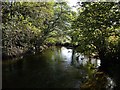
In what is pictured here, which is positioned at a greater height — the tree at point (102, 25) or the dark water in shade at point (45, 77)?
the tree at point (102, 25)

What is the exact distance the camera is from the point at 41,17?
35.7 m

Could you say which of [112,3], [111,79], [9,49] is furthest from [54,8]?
[111,79]

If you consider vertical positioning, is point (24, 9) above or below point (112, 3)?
above

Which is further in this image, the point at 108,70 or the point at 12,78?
the point at 108,70

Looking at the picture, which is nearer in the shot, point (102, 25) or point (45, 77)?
point (45, 77)

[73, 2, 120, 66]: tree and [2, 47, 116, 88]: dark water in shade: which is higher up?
[73, 2, 120, 66]: tree

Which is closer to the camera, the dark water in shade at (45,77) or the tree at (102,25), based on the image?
the dark water in shade at (45,77)

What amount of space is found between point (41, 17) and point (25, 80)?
2057 cm

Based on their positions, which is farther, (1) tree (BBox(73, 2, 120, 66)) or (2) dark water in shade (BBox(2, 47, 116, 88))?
(1) tree (BBox(73, 2, 120, 66))

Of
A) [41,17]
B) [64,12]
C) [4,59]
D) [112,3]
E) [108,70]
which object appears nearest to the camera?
[112,3]

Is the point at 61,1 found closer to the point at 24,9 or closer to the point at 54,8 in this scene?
the point at 54,8

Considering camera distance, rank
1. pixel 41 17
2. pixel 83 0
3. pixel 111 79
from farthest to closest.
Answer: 1. pixel 41 17
2. pixel 83 0
3. pixel 111 79

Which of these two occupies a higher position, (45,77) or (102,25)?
(102,25)

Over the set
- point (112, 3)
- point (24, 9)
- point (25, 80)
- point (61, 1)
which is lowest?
point (25, 80)
